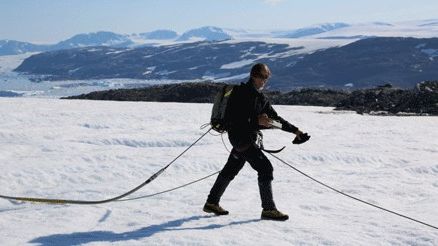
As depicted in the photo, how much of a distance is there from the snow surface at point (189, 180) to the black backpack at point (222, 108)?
1.33 meters

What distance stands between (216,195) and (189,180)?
10.9 feet

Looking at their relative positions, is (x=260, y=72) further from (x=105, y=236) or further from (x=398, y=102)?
(x=398, y=102)

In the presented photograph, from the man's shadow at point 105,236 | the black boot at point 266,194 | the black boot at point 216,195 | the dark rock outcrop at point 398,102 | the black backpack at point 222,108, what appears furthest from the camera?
the dark rock outcrop at point 398,102

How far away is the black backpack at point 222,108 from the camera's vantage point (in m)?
6.64

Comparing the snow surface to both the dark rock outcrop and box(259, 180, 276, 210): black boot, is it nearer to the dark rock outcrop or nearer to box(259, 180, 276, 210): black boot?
box(259, 180, 276, 210): black boot

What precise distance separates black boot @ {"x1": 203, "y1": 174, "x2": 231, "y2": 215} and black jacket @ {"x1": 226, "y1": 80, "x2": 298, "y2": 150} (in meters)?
0.73

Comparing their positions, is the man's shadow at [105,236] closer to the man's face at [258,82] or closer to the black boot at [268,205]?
the black boot at [268,205]

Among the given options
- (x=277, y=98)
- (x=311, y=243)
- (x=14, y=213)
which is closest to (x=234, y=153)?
(x=311, y=243)

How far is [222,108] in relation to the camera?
6668 millimetres

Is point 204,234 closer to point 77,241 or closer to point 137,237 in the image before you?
point 137,237

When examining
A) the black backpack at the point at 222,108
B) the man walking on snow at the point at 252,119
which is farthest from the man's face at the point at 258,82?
the black backpack at the point at 222,108

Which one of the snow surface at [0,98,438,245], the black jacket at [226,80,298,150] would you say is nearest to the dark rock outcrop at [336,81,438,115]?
the snow surface at [0,98,438,245]

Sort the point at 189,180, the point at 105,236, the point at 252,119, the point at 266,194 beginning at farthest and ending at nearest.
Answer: the point at 189,180
the point at 266,194
the point at 252,119
the point at 105,236

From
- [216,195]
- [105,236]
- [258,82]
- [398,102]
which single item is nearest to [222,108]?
[258,82]
